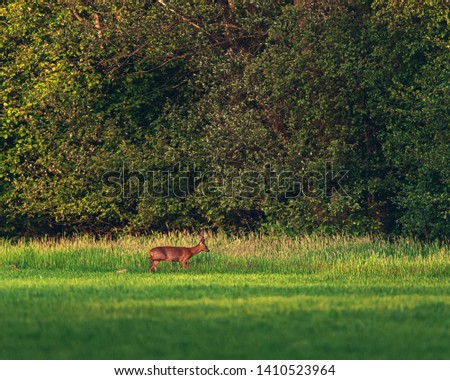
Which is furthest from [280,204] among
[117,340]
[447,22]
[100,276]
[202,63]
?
[117,340]

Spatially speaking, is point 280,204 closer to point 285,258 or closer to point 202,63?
point 202,63

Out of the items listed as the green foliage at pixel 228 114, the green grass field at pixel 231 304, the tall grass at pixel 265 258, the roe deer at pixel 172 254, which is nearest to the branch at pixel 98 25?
the green foliage at pixel 228 114

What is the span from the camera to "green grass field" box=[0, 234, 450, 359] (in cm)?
1120

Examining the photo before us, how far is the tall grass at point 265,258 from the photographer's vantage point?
896 inches

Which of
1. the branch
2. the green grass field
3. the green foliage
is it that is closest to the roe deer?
the green grass field

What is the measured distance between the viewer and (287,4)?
32312 mm

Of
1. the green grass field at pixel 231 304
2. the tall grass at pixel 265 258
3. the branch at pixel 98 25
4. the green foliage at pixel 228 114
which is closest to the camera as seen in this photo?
the green grass field at pixel 231 304

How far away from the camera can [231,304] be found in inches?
582

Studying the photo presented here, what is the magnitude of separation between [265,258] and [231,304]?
379 inches

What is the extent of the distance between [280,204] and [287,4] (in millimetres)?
5938

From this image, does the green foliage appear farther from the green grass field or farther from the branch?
the green grass field

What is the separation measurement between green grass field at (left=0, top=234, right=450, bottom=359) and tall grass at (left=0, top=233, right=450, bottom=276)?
1.7 inches

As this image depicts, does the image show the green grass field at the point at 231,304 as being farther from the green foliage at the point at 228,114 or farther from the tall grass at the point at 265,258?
the green foliage at the point at 228,114

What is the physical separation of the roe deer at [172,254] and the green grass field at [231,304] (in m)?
0.29
